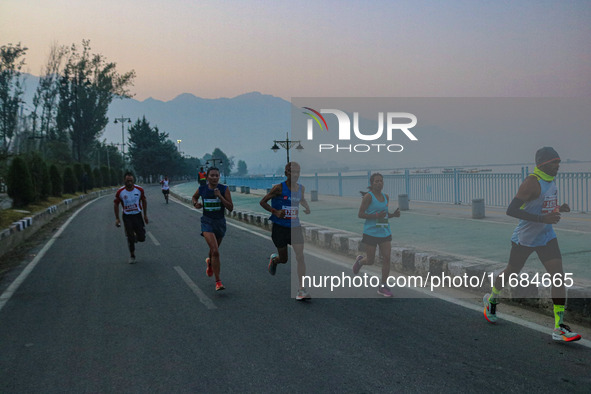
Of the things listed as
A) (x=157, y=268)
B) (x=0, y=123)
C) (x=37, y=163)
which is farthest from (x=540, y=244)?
(x=0, y=123)

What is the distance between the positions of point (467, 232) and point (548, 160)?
697 cm

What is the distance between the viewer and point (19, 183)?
2083cm

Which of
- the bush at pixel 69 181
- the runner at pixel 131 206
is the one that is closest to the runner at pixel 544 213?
the runner at pixel 131 206

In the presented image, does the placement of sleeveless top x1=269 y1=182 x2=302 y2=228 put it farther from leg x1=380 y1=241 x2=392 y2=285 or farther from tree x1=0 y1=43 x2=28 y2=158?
tree x1=0 y1=43 x2=28 y2=158

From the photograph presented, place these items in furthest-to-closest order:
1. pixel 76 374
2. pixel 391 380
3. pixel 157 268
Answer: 1. pixel 157 268
2. pixel 76 374
3. pixel 391 380

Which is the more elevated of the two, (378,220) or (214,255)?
(378,220)

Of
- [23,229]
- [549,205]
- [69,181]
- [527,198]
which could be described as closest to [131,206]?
[23,229]

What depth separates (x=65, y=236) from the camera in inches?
562

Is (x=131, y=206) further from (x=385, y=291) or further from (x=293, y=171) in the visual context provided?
(x=385, y=291)

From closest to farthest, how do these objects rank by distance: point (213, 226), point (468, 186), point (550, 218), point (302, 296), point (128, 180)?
point (550, 218), point (302, 296), point (213, 226), point (128, 180), point (468, 186)

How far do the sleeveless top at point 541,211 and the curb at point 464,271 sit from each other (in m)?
1.15

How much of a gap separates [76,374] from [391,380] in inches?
102

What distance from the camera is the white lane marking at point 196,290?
20.3ft

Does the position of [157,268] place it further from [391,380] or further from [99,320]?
[391,380]
